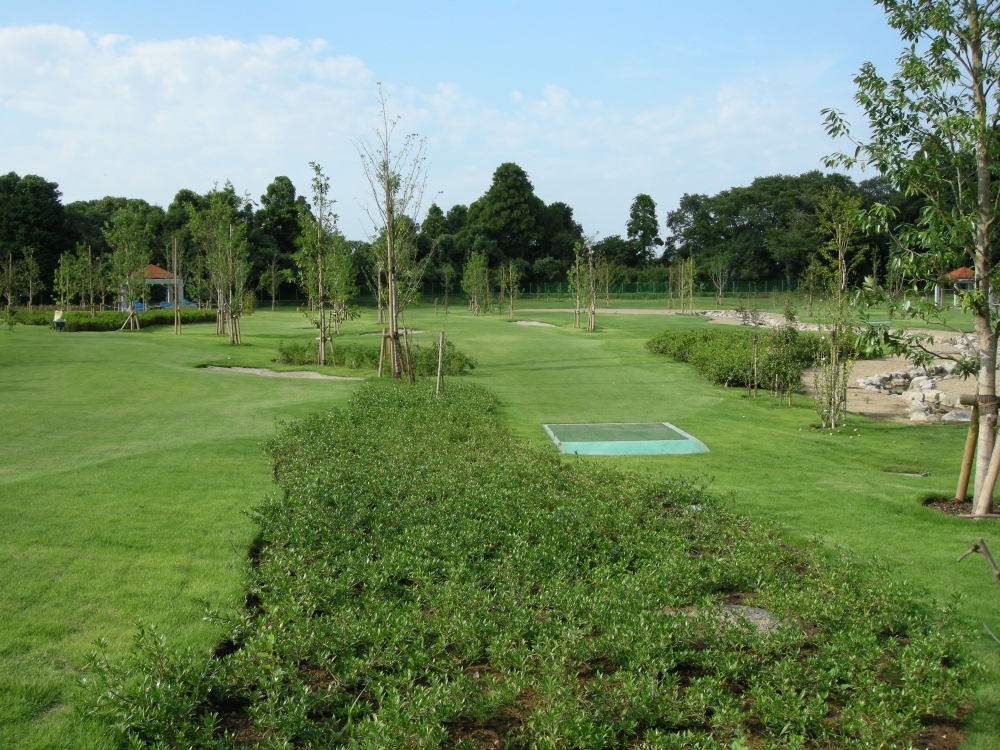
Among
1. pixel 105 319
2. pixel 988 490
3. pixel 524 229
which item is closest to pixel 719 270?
pixel 524 229

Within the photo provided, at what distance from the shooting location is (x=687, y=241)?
88.4 m

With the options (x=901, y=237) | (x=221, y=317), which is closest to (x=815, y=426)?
(x=901, y=237)

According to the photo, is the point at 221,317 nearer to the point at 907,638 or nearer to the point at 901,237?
the point at 901,237

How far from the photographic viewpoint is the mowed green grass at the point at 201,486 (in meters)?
4.83

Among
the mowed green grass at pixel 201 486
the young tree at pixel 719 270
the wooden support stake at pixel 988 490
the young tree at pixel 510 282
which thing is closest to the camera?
the mowed green grass at pixel 201 486

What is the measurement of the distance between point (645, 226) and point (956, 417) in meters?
→ 77.9

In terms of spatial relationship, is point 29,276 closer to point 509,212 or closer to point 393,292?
point 393,292

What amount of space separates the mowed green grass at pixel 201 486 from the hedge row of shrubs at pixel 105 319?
14951 millimetres

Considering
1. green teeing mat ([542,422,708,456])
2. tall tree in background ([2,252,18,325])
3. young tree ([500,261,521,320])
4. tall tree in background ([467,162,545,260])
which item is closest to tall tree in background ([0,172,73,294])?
tall tree in background ([2,252,18,325])

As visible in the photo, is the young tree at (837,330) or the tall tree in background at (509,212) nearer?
the young tree at (837,330)

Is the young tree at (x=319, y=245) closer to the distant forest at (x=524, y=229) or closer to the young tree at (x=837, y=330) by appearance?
the young tree at (x=837, y=330)

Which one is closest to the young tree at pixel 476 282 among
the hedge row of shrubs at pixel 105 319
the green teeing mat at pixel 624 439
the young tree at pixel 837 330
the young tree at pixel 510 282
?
the young tree at pixel 510 282

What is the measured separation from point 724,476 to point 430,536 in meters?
4.91

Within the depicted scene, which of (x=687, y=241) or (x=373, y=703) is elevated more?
(x=687, y=241)
